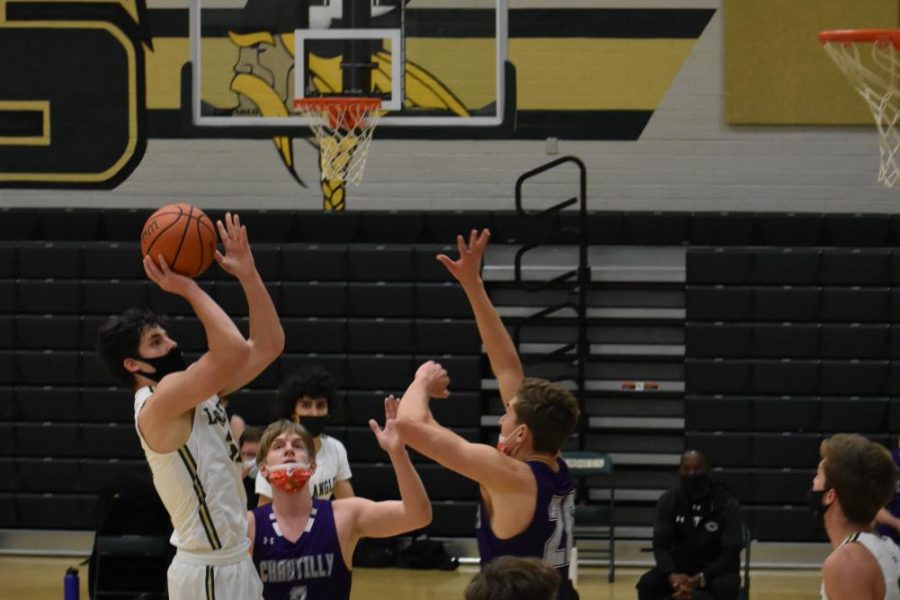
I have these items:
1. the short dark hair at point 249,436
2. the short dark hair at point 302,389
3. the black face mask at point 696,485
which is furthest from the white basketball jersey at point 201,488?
the black face mask at point 696,485

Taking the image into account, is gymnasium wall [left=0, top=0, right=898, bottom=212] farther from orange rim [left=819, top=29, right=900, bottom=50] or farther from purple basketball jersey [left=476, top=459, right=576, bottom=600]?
purple basketball jersey [left=476, top=459, right=576, bottom=600]

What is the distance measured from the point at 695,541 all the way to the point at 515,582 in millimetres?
6685

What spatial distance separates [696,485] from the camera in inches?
369

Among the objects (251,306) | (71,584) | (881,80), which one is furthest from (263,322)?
(881,80)

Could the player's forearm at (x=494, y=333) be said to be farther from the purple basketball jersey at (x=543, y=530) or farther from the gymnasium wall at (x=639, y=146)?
the gymnasium wall at (x=639, y=146)

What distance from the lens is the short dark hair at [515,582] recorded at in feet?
9.30

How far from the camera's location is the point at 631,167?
38.9 ft

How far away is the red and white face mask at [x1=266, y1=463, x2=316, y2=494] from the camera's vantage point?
471 cm

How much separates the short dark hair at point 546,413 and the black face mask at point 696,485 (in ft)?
17.2

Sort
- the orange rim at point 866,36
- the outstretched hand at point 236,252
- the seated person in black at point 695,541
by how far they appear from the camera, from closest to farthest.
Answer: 1. the outstretched hand at point 236,252
2. the orange rim at point 866,36
3. the seated person in black at point 695,541

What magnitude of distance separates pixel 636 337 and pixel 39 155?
17.6ft

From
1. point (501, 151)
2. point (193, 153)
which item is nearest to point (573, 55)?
point (501, 151)

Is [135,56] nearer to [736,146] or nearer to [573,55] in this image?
[573,55]

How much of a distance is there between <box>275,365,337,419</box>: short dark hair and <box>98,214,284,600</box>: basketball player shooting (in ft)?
14.5
